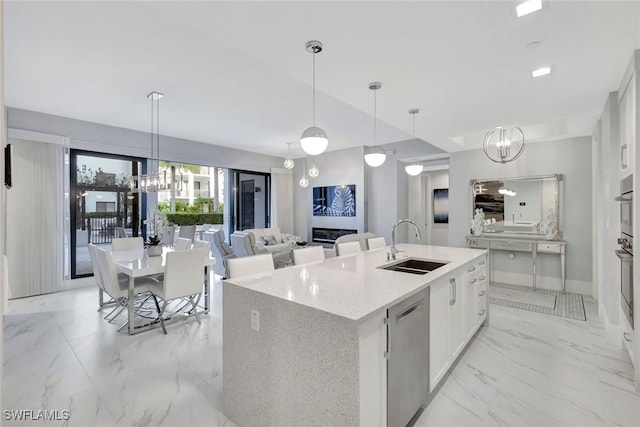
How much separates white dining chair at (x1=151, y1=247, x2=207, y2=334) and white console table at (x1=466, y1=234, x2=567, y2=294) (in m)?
4.60

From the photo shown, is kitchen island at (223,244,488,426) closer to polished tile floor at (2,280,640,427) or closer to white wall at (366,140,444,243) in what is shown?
polished tile floor at (2,280,640,427)

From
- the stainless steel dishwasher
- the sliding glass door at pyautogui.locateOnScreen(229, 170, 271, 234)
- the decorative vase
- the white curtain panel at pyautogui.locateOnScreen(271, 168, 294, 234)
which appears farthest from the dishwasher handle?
the sliding glass door at pyautogui.locateOnScreen(229, 170, 271, 234)

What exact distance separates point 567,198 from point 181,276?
5770 mm

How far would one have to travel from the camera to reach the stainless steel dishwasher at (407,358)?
165 centimetres

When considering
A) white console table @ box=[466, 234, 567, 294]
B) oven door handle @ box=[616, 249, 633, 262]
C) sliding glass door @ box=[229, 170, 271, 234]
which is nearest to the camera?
oven door handle @ box=[616, 249, 633, 262]

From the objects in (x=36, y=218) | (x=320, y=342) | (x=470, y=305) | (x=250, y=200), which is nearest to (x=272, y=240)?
(x=250, y=200)

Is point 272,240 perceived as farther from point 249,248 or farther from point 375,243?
point 375,243

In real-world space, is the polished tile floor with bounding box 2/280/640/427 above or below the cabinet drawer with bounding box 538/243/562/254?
below

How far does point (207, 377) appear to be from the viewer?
8.10ft

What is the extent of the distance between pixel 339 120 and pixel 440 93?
214 cm

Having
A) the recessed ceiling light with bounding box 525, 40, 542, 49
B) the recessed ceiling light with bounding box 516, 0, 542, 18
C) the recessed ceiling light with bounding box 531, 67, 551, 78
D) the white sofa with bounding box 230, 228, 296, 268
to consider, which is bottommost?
the white sofa with bounding box 230, 228, 296, 268

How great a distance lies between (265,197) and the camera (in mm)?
8234

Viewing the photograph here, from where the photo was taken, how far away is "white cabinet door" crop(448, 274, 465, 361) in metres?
2.43

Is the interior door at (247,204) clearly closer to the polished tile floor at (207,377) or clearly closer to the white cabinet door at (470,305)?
the polished tile floor at (207,377)
